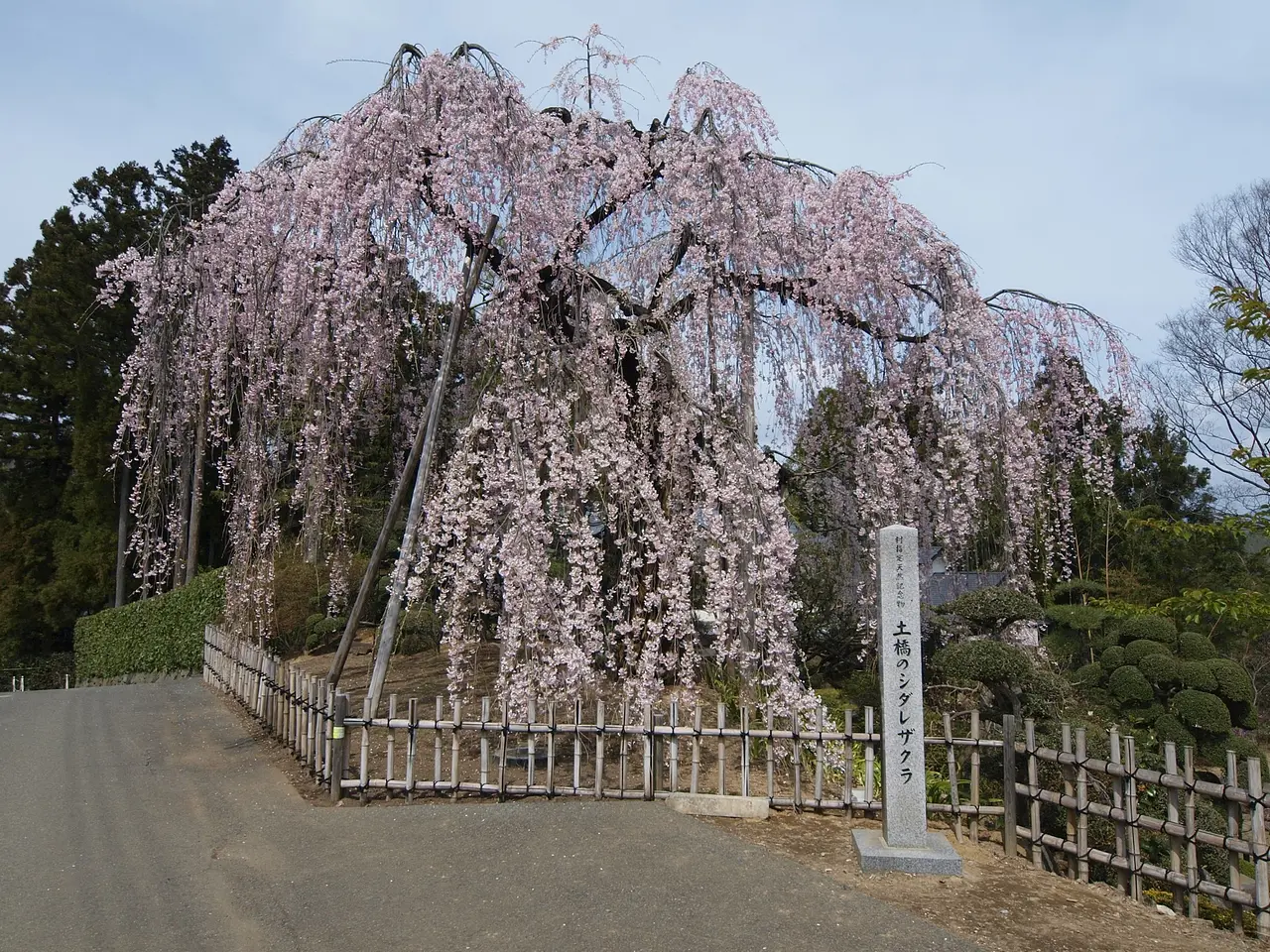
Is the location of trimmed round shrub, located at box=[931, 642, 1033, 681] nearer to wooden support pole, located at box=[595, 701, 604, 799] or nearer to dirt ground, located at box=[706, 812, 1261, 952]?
dirt ground, located at box=[706, 812, 1261, 952]

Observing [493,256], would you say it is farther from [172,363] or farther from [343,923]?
[343,923]

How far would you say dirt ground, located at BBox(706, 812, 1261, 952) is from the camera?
383cm

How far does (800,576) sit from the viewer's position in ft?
32.3

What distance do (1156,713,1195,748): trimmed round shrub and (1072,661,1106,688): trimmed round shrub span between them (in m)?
0.65

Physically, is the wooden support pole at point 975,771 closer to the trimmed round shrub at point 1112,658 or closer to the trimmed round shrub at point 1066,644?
the trimmed round shrub at point 1112,658

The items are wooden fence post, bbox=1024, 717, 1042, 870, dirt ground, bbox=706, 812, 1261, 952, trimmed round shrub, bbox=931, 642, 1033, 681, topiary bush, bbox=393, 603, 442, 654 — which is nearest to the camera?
dirt ground, bbox=706, 812, 1261, 952

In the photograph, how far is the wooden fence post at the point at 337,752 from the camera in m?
5.67

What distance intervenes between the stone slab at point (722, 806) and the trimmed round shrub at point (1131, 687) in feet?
16.2

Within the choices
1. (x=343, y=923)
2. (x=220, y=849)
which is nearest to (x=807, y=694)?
(x=343, y=923)

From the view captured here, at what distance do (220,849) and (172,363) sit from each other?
472 cm

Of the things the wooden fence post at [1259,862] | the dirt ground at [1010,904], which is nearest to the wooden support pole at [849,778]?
the dirt ground at [1010,904]

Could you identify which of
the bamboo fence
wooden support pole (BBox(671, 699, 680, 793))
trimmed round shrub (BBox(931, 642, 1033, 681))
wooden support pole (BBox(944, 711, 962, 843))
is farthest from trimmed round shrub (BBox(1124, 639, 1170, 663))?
wooden support pole (BBox(671, 699, 680, 793))

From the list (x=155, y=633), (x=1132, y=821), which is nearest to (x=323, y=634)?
(x=155, y=633)

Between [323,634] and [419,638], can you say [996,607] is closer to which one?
[419,638]
